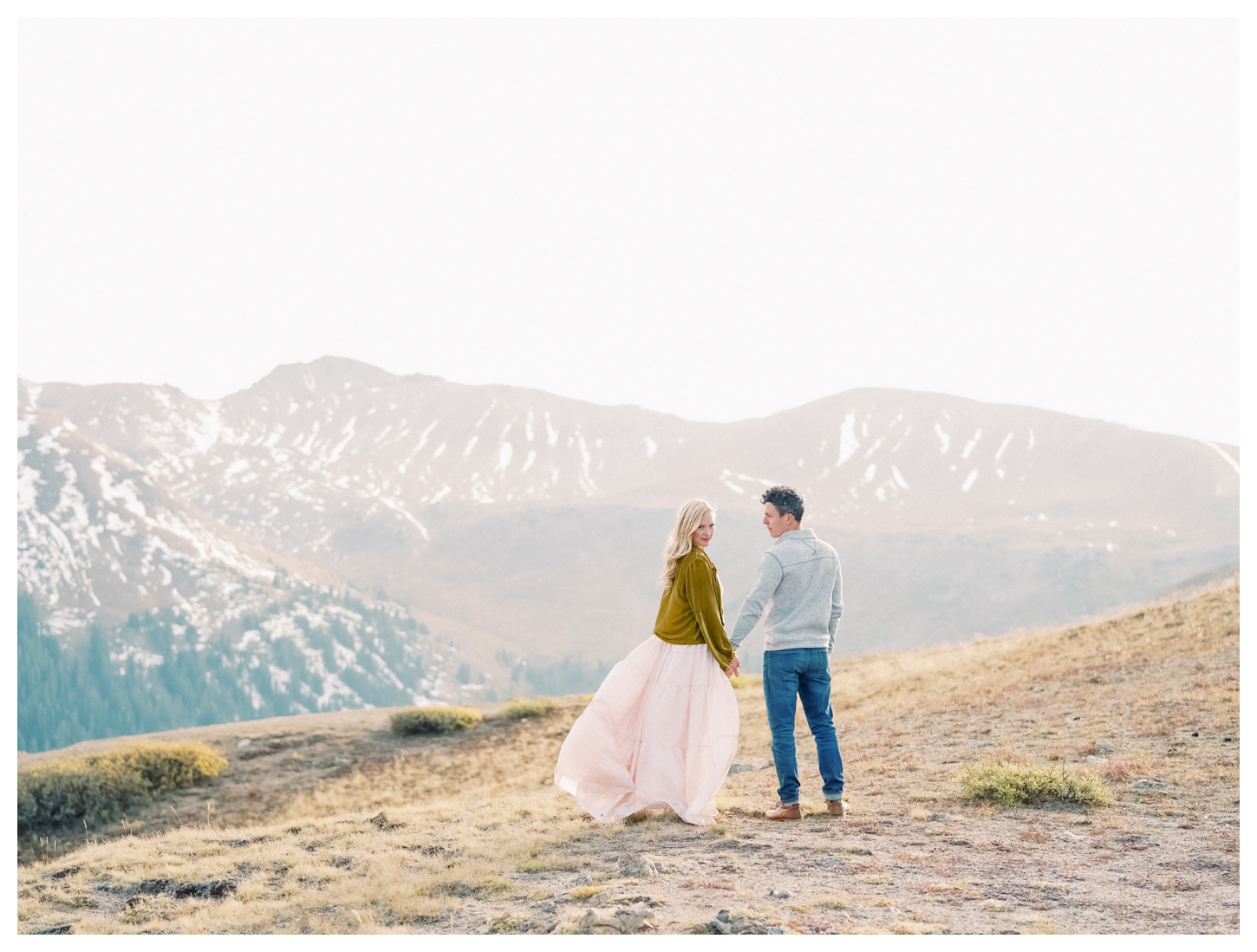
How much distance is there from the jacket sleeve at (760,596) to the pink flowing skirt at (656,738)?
1.71ft

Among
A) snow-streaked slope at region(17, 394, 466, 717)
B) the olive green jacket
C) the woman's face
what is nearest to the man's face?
the woman's face

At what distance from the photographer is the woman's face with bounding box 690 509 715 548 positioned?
6.97m

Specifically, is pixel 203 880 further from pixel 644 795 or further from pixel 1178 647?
pixel 1178 647

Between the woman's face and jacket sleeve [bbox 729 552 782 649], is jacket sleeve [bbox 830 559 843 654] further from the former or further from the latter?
the woman's face

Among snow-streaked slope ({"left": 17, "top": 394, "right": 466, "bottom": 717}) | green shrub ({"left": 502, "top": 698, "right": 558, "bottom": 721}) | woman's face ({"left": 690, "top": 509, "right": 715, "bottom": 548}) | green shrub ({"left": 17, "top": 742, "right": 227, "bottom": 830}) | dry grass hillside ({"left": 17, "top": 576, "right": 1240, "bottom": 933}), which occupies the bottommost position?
snow-streaked slope ({"left": 17, "top": 394, "right": 466, "bottom": 717})

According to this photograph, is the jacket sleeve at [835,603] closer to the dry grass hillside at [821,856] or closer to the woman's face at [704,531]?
the woman's face at [704,531]

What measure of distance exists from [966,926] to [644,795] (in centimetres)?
295

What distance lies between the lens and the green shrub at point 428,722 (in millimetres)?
20734

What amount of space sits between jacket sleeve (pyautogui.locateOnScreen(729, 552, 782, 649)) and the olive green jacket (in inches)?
8.5

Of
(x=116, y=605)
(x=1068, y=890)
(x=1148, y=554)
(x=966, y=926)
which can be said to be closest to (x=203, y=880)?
(x=966, y=926)

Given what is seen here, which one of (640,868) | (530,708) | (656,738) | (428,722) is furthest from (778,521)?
(530,708)

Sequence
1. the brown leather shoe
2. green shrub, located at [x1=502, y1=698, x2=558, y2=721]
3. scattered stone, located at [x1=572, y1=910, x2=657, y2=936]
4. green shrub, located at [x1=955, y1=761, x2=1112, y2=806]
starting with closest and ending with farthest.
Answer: scattered stone, located at [x1=572, y1=910, x2=657, y2=936] → the brown leather shoe → green shrub, located at [x1=955, y1=761, x2=1112, y2=806] → green shrub, located at [x1=502, y1=698, x2=558, y2=721]

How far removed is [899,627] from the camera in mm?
193000

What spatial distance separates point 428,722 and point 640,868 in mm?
15797
